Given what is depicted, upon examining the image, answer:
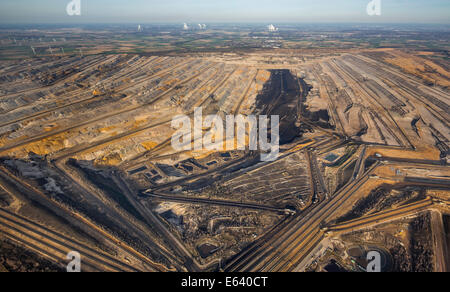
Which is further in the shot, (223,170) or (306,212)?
(223,170)

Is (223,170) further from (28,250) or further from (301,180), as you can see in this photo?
(28,250)

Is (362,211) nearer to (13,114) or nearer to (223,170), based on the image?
(223,170)

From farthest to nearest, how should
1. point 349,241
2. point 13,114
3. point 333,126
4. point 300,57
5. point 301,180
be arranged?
point 300,57
point 333,126
point 13,114
point 301,180
point 349,241

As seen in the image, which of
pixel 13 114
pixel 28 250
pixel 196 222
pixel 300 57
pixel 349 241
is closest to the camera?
pixel 28 250

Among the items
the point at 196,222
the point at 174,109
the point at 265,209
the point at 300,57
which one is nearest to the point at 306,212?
the point at 265,209
